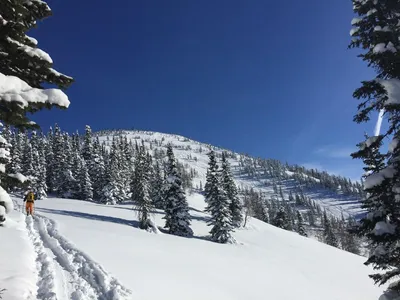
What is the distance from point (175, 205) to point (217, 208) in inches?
267

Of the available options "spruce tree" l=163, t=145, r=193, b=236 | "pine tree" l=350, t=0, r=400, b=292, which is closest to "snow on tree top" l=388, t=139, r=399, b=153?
"pine tree" l=350, t=0, r=400, b=292

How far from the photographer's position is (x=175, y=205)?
4584 centimetres

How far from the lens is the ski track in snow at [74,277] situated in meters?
10.3

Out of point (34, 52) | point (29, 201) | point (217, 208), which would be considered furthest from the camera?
point (217, 208)

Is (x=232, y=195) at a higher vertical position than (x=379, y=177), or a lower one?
higher

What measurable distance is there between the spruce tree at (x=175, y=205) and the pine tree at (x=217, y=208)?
3947 mm

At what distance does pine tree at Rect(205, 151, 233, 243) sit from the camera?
4613cm

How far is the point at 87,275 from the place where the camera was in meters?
12.5

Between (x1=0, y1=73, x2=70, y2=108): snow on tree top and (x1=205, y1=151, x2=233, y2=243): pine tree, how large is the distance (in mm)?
42932

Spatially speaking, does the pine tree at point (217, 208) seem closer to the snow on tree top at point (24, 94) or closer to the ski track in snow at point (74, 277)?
the ski track in snow at point (74, 277)

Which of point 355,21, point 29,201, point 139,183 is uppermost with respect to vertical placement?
point 139,183

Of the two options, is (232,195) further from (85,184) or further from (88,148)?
(88,148)


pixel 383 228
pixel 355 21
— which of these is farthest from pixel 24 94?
pixel 355 21

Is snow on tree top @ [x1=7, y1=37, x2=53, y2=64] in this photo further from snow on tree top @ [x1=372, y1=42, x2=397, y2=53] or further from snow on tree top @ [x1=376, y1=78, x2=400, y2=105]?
snow on tree top @ [x1=372, y1=42, x2=397, y2=53]
